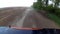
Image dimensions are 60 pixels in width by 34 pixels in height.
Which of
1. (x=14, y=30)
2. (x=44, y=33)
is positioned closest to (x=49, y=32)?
(x=44, y=33)

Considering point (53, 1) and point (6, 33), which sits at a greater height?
point (6, 33)

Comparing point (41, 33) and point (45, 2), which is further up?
point (41, 33)

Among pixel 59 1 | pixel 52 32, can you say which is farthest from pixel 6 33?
pixel 59 1

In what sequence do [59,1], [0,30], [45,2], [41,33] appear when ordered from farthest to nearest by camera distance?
[45,2] → [59,1] → [41,33] → [0,30]

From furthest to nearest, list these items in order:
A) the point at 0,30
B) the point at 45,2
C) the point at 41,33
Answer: the point at 45,2
the point at 41,33
the point at 0,30

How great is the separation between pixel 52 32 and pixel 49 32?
0.47ft

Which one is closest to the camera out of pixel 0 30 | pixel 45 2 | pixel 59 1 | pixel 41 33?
pixel 0 30

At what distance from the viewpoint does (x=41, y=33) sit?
399 centimetres

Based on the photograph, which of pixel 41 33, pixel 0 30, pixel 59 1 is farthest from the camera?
pixel 59 1

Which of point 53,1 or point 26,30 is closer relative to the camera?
point 26,30

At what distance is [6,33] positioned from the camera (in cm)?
370

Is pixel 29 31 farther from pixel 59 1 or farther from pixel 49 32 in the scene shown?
pixel 59 1

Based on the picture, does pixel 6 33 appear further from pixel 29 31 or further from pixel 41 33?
pixel 41 33

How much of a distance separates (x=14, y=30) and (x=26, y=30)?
237 millimetres
